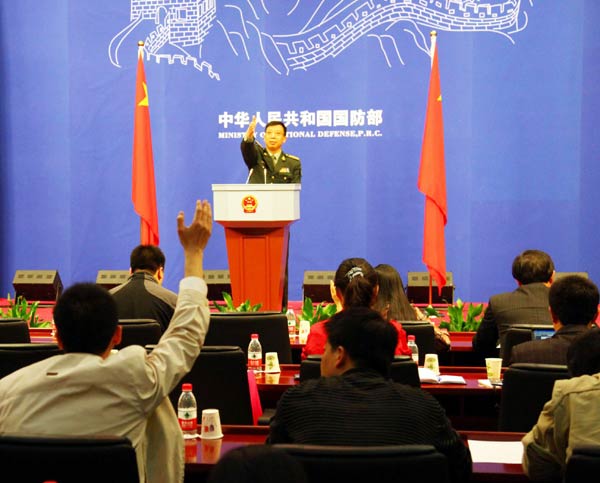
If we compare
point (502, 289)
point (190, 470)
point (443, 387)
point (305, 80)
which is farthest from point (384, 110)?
point (190, 470)

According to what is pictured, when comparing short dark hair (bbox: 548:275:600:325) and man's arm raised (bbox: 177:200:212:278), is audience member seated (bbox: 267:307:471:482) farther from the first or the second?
short dark hair (bbox: 548:275:600:325)

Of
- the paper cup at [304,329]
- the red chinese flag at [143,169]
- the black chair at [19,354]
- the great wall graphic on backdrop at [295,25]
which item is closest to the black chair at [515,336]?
the paper cup at [304,329]

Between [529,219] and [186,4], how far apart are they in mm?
4231

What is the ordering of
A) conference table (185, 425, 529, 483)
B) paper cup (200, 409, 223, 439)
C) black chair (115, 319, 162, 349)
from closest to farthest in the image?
1. conference table (185, 425, 529, 483)
2. paper cup (200, 409, 223, 439)
3. black chair (115, 319, 162, 349)

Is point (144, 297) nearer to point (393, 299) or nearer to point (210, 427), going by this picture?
point (393, 299)

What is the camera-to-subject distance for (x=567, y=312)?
3.13 meters

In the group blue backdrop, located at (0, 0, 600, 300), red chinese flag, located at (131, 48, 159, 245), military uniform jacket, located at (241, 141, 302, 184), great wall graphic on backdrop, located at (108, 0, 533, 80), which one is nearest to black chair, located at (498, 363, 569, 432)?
military uniform jacket, located at (241, 141, 302, 184)

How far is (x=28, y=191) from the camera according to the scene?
9711 millimetres

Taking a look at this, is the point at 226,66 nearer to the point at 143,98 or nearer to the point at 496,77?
the point at 143,98

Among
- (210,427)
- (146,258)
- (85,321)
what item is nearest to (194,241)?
(85,321)

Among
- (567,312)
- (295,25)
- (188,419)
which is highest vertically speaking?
(295,25)

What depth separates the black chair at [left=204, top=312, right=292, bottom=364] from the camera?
14.2ft

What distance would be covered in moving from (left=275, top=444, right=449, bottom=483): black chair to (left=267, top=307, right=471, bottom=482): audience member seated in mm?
186

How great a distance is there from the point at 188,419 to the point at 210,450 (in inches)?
11.5
